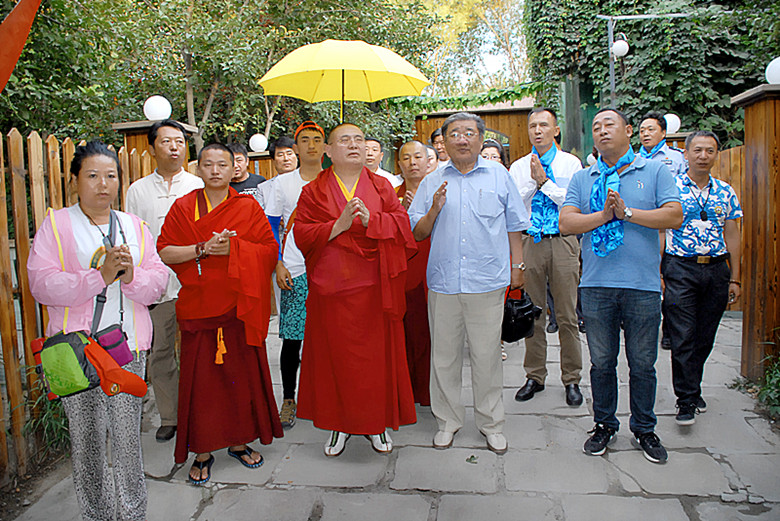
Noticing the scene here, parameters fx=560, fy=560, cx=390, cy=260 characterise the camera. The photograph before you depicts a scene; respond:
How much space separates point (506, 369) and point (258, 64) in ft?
24.1

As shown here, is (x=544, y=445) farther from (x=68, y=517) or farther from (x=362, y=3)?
(x=362, y=3)

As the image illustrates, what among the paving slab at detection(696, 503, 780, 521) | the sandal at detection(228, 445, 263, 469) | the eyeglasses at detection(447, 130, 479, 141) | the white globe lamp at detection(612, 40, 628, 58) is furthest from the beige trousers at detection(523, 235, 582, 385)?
the white globe lamp at detection(612, 40, 628, 58)

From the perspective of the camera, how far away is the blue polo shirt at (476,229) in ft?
11.3

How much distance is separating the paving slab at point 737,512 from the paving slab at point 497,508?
70 centimetres

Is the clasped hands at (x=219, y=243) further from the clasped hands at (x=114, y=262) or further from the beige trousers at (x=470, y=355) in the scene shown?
the beige trousers at (x=470, y=355)

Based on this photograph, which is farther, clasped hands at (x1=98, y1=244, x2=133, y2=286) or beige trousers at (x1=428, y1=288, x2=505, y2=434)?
beige trousers at (x1=428, y1=288, x2=505, y2=434)

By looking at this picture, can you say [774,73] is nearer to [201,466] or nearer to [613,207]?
[613,207]

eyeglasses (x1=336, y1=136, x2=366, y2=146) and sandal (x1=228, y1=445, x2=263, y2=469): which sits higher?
eyeglasses (x1=336, y1=136, x2=366, y2=146)

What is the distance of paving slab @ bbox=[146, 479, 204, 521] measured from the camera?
113 inches

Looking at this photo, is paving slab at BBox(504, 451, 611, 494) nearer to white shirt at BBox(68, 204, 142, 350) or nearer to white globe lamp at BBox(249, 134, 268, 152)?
white shirt at BBox(68, 204, 142, 350)

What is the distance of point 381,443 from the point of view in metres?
3.52

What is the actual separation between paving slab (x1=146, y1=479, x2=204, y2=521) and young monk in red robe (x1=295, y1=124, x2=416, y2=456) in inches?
30.9

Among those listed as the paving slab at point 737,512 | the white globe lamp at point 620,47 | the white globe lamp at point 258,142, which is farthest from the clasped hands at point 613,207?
the white globe lamp at point 620,47

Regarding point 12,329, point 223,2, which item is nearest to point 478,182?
point 12,329
